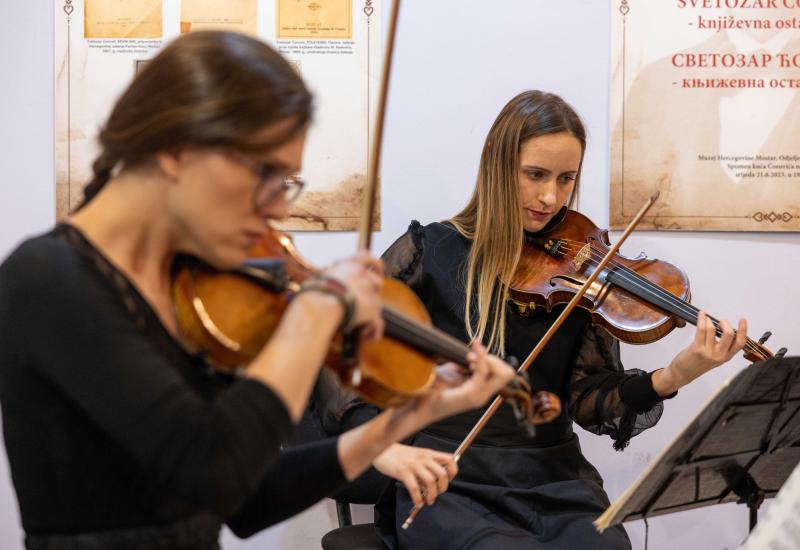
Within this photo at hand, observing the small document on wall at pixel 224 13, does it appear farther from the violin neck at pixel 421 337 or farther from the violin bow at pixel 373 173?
the violin neck at pixel 421 337

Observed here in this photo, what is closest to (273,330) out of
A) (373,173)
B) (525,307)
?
(373,173)

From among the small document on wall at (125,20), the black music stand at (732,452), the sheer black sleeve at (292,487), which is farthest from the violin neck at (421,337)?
the small document on wall at (125,20)

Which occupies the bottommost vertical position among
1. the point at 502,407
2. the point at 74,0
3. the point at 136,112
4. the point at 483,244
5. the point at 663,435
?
the point at 663,435

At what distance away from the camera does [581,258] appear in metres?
1.90

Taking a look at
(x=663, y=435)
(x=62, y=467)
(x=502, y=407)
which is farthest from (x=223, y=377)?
(x=663, y=435)

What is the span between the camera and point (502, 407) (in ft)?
6.30

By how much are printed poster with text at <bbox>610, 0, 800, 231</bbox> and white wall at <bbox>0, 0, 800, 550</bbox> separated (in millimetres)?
43

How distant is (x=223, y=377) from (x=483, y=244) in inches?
35.9

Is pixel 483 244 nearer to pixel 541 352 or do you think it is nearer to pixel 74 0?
pixel 541 352

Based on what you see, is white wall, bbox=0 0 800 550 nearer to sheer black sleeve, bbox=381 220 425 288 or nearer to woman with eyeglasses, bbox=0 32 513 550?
sheer black sleeve, bbox=381 220 425 288

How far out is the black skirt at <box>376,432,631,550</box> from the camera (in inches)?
69.8

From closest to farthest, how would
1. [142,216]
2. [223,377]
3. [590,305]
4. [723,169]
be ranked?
[142,216]
[223,377]
[590,305]
[723,169]

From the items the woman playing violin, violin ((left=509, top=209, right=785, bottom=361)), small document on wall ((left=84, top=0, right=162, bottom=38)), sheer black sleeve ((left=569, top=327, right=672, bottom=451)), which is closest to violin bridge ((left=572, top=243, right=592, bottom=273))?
violin ((left=509, top=209, right=785, bottom=361))

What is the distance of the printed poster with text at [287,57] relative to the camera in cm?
234
